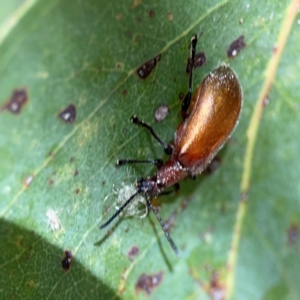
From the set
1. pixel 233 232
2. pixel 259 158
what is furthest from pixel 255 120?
pixel 233 232

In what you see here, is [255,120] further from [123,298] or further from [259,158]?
[123,298]

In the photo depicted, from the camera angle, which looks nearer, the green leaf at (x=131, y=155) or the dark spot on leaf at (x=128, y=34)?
the green leaf at (x=131, y=155)

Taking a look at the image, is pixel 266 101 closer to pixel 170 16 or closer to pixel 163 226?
pixel 170 16

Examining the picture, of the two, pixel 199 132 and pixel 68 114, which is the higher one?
pixel 68 114

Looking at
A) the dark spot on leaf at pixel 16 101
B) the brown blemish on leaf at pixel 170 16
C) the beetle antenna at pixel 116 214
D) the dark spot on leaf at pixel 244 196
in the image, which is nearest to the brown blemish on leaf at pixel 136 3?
the brown blemish on leaf at pixel 170 16

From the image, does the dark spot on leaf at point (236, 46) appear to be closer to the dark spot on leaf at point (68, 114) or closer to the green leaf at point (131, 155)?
the green leaf at point (131, 155)

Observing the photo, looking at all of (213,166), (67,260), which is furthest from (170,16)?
(67,260)
